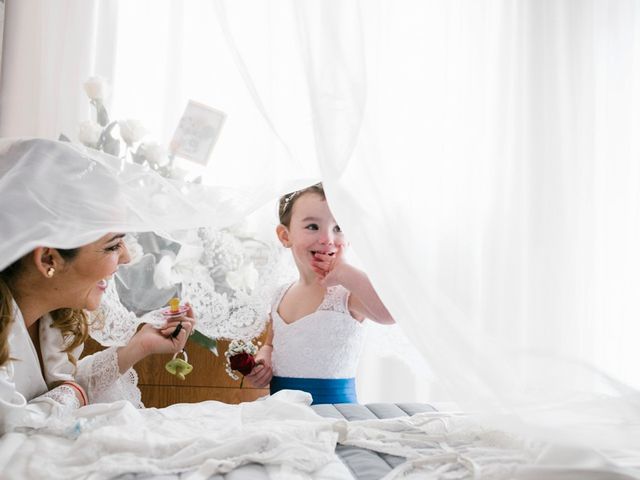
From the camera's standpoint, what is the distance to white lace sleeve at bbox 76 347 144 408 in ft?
4.58

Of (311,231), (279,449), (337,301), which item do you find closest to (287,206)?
(311,231)

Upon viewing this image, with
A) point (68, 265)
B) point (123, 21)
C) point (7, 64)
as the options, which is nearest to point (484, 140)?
point (68, 265)

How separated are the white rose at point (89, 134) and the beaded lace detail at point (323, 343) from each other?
727 mm

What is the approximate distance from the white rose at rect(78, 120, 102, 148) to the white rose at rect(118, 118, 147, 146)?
66 millimetres

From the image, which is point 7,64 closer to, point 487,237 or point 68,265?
point 68,265

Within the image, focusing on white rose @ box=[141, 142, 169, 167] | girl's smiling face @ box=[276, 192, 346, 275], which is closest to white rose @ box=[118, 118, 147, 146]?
white rose @ box=[141, 142, 169, 167]

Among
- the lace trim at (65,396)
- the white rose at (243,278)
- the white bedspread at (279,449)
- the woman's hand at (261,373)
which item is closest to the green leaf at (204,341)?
the woman's hand at (261,373)

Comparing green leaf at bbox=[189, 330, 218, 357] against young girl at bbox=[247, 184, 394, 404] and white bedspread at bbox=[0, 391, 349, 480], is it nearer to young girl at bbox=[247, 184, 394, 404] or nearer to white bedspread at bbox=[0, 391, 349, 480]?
young girl at bbox=[247, 184, 394, 404]

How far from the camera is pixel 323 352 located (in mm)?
1814

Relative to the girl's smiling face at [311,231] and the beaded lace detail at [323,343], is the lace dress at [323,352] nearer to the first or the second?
the beaded lace detail at [323,343]

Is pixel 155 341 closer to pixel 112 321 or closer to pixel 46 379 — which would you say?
pixel 112 321

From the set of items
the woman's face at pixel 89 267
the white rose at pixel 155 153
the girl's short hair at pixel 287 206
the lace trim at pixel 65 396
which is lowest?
the lace trim at pixel 65 396

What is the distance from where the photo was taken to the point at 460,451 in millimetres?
935

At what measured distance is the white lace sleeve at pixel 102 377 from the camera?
1397 mm
